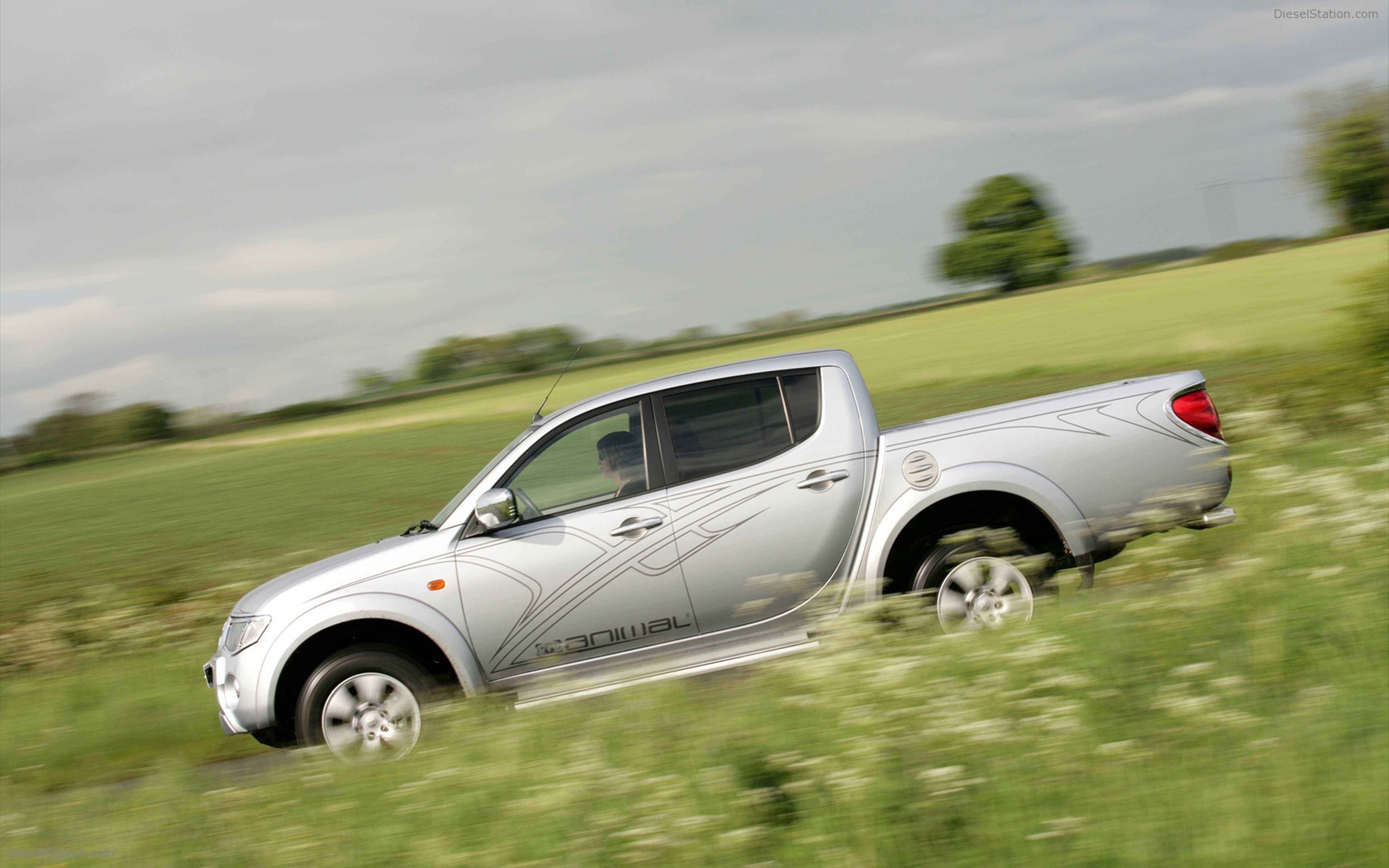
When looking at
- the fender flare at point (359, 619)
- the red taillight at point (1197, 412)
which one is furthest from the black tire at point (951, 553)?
the fender flare at point (359, 619)

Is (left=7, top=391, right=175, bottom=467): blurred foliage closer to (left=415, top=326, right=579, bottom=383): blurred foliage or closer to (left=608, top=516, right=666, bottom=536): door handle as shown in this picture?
(left=415, top=326, right=579, bottom=383): blurred foliage

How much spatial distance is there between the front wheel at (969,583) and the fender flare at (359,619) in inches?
89.9

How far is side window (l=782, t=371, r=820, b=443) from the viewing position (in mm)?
6020

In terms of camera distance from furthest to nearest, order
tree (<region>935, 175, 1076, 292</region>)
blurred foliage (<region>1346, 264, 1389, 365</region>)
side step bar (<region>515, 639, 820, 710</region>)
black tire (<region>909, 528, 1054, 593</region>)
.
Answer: tree (<region>935, 175, 1076, 292</region>), blurred foliage (<region>1346, 264, 1389, 365</region>), black tire (<region>909, 528, 1054, 593</region>), side step bar (<region>515, 639, 820, 710</region>)

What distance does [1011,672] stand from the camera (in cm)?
424

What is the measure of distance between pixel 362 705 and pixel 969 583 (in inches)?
120

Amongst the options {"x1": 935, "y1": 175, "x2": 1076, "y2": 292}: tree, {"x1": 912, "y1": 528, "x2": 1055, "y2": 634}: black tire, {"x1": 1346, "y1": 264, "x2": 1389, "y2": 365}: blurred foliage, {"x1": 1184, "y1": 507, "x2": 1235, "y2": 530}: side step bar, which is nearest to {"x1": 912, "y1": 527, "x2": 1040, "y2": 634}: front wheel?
{"x1": 912, "y1": 528, "x2": 1055, "y2": 634}: black tire

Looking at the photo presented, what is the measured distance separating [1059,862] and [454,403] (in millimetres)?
38721

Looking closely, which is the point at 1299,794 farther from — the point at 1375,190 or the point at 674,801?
the point at 1375,190

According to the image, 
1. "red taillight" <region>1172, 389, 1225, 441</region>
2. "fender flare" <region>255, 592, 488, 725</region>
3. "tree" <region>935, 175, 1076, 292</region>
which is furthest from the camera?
"tree" <region>935, 175, 1076, 292</region>

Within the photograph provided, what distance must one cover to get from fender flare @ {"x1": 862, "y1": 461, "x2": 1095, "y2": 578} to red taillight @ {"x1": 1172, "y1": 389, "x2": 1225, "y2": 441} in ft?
2.41

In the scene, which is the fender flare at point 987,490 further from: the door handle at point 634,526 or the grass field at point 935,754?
the door handle at point 634,526

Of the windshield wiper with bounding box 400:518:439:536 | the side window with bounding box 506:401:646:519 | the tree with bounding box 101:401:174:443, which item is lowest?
the windshield wiper with bounding box 400:518:439:536

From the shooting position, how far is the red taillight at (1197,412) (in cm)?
584
